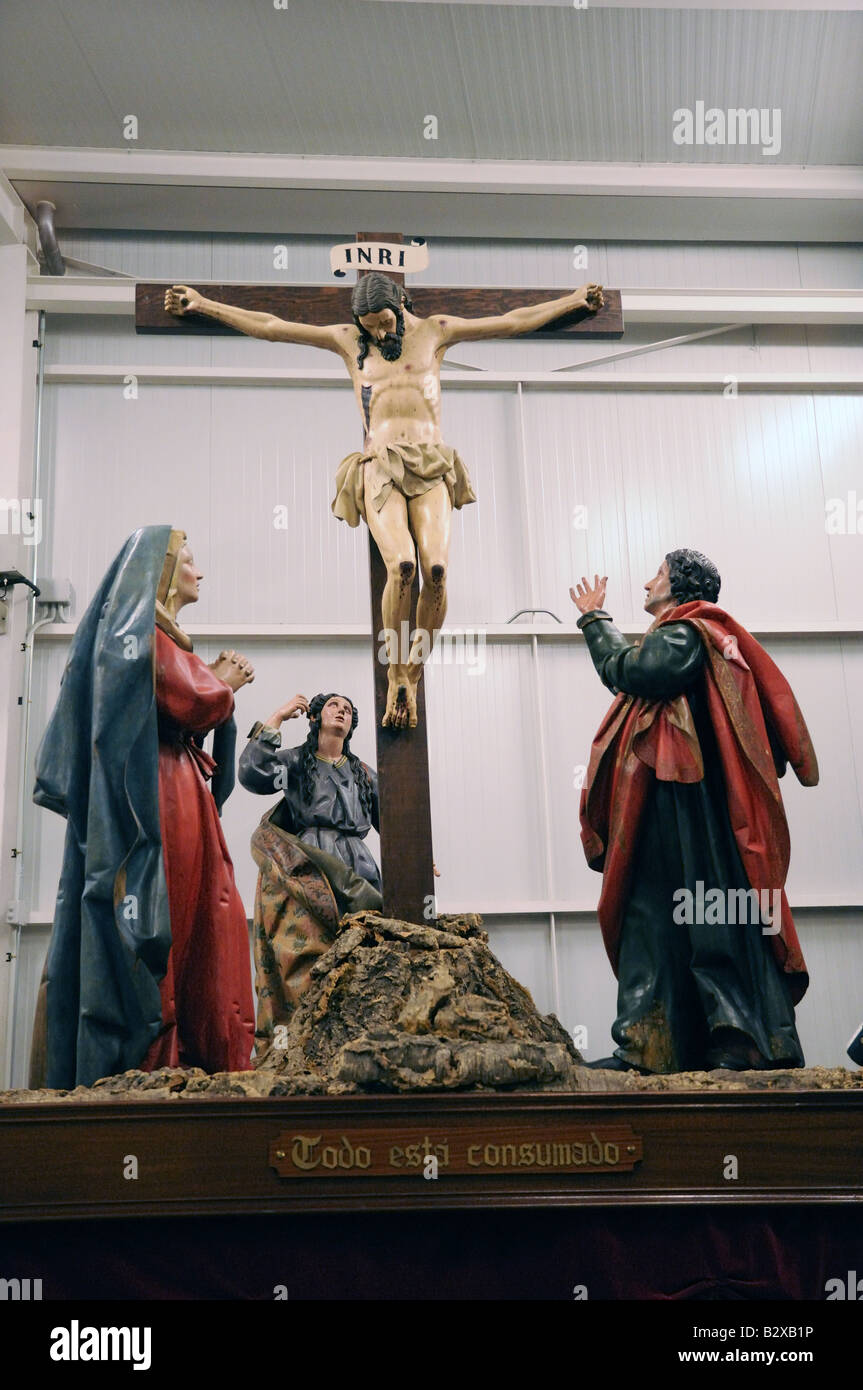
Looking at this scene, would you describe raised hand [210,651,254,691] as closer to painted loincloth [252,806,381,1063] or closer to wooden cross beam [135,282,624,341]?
painted loincloth [252,806,381,1063]

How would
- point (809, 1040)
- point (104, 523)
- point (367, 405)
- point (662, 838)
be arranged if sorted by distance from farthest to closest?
point (104, 523), point (809, 1040), point (367, 405), point (662, 838)

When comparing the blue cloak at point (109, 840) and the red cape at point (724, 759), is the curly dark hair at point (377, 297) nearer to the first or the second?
the blue cloak at point (109, 840)

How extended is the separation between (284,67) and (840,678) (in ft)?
18.7

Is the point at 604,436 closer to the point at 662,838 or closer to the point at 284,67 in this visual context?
the point at 284,67

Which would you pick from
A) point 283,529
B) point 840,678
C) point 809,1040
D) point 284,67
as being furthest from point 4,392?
point 809,1040

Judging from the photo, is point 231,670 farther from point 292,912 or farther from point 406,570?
point 292,912

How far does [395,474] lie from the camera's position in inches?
189

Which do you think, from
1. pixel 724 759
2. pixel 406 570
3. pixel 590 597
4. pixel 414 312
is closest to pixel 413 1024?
pixel 724 759

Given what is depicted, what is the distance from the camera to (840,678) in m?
9.44

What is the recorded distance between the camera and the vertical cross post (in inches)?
172

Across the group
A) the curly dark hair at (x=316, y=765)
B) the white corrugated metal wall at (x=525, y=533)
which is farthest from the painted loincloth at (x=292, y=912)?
the white corrugated metal wall at (x=525, y=533)

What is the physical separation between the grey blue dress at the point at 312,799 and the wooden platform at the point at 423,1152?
2.46 metres

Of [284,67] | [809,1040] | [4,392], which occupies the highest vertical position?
[284,67]

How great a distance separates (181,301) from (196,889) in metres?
2.24
